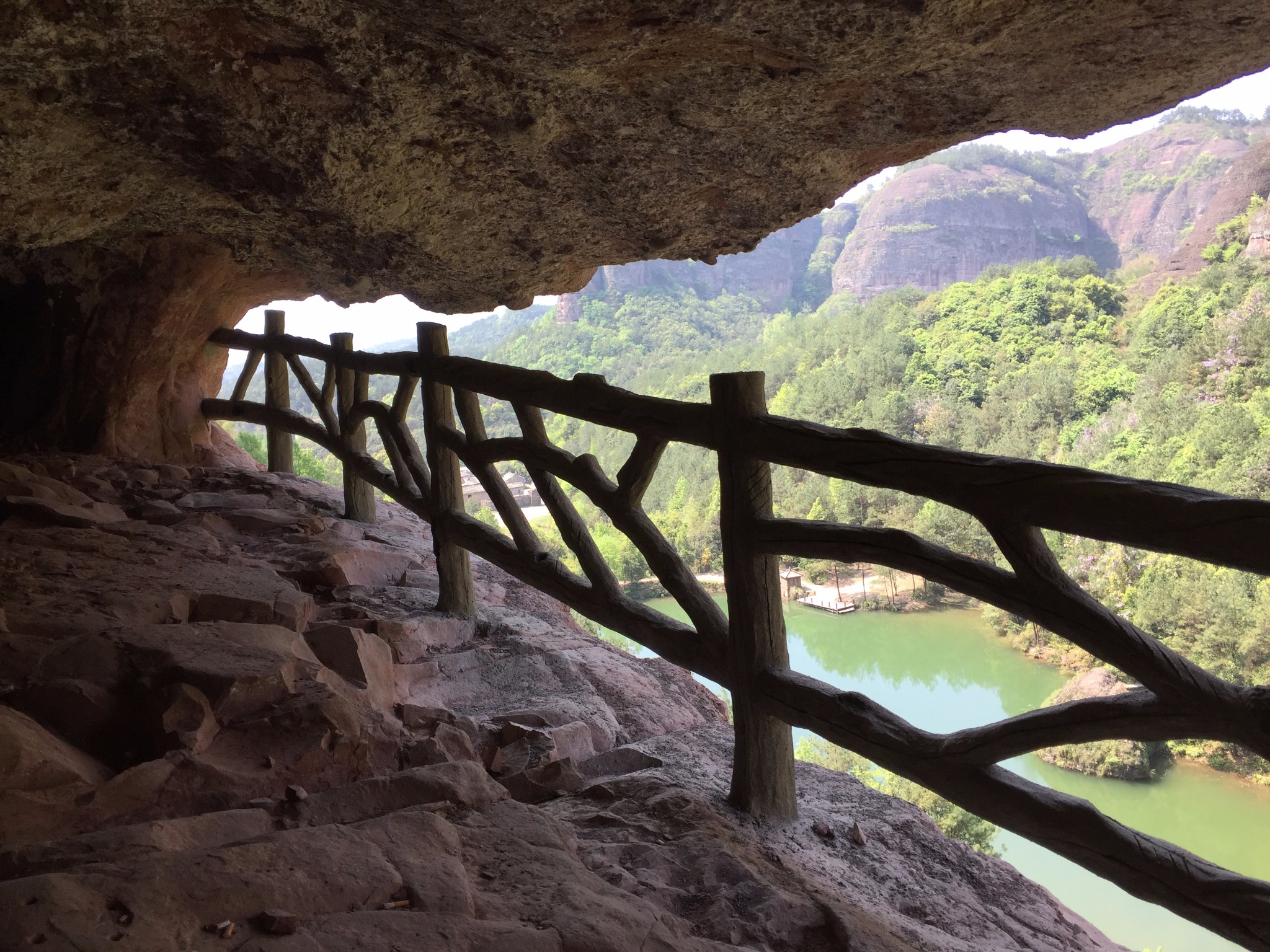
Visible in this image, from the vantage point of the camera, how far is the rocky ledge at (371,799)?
4.63 ft

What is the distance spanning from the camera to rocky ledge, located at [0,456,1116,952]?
141cm

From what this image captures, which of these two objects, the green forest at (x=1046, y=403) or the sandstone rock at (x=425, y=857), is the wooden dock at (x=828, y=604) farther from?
the sandstone rock at (x=425, y=857)

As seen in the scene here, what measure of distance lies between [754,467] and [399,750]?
46.1 inches

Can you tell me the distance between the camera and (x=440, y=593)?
12.3 ft

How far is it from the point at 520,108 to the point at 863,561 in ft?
5.64

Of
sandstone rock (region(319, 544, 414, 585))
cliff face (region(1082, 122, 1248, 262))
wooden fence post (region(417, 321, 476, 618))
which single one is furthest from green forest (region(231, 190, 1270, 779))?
cliff face (region(1082, 122, 1248, 262))

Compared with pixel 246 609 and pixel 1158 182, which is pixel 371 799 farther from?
pixel 1158 182

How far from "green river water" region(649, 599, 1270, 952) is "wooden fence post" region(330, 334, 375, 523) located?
14.0 meters

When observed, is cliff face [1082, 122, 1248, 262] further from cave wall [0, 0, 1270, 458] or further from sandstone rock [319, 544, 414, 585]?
sandstone rock [319, 544, 414, 585]

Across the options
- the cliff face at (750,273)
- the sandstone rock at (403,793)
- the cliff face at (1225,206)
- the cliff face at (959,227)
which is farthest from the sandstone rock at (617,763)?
the cliff face at (959,227)

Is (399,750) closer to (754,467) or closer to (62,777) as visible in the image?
(62,777)

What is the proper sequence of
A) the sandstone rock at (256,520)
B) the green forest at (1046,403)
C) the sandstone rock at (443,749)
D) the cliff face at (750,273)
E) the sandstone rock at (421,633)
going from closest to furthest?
the sandstone rock at (443,749) → the sandstone rock at (421,633) → the sandstone rock at (256,520) → the green forest at (1046,403) → the cliff face at (750,273)

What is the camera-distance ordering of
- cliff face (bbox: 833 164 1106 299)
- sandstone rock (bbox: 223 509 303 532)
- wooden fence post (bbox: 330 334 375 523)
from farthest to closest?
1. cliff face (bbox: 833 164 1106 299)
2. wooden fence post (bbox: 330 334 375 523)
3. sandstone rock (bbox: 223 509 303 532)

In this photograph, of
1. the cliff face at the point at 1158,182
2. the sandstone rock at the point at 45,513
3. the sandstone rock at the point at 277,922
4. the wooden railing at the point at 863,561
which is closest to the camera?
the sandstone rock at the point at 277,922
